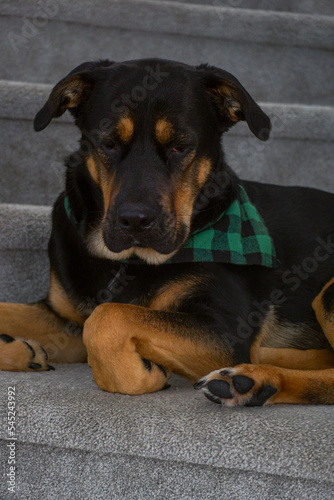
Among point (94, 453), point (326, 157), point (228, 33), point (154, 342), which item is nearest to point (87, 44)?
point (228, 33)

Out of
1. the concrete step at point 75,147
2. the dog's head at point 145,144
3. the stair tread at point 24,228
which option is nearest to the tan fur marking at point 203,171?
the dog's head at point 145,144

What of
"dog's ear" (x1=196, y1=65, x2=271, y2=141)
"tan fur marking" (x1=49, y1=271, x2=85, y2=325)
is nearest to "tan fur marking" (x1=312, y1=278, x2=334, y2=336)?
"dog's ear" (x1=196, y1=65, x2=271, y2=141)

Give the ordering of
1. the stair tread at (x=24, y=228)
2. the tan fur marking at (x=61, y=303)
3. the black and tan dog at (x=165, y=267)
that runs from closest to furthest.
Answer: the black and tan dog at (x=165, y=267), the tan fur marking at (x=61, y=303), the stair tread at (x=24, y=228)

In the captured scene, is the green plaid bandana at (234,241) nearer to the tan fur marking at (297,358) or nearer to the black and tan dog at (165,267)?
the black and tan dog at (165,267)

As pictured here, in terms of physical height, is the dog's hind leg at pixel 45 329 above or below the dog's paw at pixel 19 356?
below

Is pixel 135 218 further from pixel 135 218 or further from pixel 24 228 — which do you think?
pixel 24 228

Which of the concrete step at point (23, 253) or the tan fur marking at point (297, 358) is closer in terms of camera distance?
the tan fur marking at point (297, 358)

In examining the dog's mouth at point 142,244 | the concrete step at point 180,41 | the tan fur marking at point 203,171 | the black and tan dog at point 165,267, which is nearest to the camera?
the black and tan dog at point 165,267

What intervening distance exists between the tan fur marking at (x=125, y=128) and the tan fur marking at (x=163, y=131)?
3.5 inches

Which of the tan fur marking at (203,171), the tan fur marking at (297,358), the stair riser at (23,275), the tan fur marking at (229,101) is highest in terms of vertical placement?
the tan fur marking at (229,101)

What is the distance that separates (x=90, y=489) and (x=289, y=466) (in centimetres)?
55

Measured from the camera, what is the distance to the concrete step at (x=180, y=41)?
11.6 ft

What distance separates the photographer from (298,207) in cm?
265

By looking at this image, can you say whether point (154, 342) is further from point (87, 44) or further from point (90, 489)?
point (87, 44)
